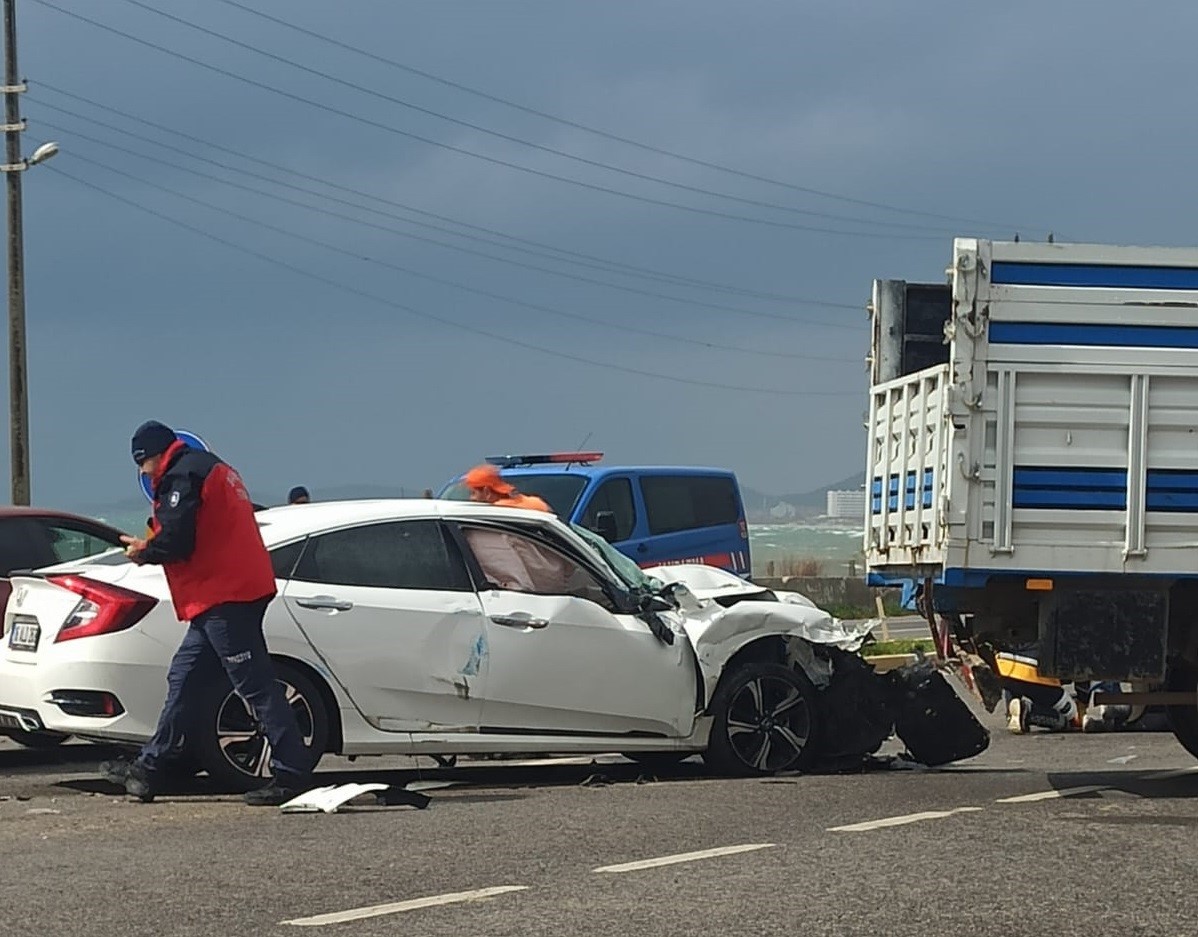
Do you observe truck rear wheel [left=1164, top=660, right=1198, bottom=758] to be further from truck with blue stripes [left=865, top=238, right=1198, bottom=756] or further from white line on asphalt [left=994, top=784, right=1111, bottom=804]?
white line on asphalt [left=994, top=784, right=1111, bottom=804]

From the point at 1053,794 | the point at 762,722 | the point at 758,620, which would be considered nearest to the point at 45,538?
the point at 758,620

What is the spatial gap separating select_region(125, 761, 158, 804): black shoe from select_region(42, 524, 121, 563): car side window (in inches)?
147

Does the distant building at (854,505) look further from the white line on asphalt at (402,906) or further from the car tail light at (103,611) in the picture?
the white line on asphalt at (402,906)

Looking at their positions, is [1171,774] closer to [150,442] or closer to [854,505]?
[854,505]

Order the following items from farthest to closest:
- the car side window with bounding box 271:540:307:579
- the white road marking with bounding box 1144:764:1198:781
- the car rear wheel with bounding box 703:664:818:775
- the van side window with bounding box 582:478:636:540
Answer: the van side window with bounding box 582:478:636:540
the white road marking with bounding box 1144:764:1198:781
the car rear wheel with bounding box 703:664:818:775
the car side window with bounding box 271:540:307:579

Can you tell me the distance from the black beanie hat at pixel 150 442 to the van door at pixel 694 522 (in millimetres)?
9131

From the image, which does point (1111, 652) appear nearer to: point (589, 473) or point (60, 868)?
point (60, 868)

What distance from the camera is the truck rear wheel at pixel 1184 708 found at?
37.0 feet

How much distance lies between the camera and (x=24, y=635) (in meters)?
11.0

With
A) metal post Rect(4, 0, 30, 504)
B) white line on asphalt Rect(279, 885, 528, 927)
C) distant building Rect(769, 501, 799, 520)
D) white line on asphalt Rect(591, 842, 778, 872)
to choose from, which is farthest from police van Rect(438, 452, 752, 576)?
distant building Rect(769, 501, 799, 520)

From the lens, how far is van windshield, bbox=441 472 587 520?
19375 mm

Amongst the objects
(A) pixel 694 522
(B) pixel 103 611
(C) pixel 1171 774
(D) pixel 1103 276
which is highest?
(D) pixel 1103 276

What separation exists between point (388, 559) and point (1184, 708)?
14.7 feet

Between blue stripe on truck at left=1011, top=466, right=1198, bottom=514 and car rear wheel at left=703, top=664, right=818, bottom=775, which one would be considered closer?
blue stripe on truck at left=1011, top=466, right=1198, bottom=514
